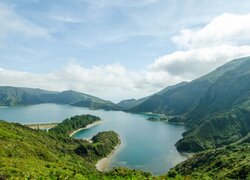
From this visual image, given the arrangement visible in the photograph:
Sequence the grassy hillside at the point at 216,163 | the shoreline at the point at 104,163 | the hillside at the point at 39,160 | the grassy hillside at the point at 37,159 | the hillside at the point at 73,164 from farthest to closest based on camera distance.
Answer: the shoreline at the point at 104,163
the grassy hillside at the point at 216,163
the hillside at the point at 73,164
the grassy hillside at the point at 37,159
the hillside at the point at 39,160

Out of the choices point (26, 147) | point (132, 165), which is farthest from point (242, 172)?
point (132, 165)

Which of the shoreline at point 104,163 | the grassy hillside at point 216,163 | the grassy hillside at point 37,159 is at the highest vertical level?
the grassy hillside at point 37,159

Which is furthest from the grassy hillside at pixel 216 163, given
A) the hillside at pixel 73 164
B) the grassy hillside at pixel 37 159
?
the grassy hillside at pixel 37 159

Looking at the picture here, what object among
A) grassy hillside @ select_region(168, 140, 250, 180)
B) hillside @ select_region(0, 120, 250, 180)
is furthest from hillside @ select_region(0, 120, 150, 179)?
grassy hillside @ select_region(168, 140, 250, 180)

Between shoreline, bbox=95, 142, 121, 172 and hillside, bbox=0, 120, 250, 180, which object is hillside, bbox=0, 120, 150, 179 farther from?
shoreline, bbox=95, 142, 121, 172

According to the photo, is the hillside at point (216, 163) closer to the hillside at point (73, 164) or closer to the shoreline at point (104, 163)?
the hillside at point (73, 164)

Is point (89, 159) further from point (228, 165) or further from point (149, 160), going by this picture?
point (228, 165)

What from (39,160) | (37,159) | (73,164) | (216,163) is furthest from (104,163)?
(39,160)

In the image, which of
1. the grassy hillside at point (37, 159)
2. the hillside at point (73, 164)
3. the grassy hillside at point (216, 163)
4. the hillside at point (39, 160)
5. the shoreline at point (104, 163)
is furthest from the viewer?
the shoreline at point (104, 163)

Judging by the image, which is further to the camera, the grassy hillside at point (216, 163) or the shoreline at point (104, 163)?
the shoreline at point (104, 163)

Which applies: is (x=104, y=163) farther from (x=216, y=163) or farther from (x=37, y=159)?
(x=37, y=159)

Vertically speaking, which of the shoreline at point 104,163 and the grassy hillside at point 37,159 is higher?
the grassy hillside at point 37,159
